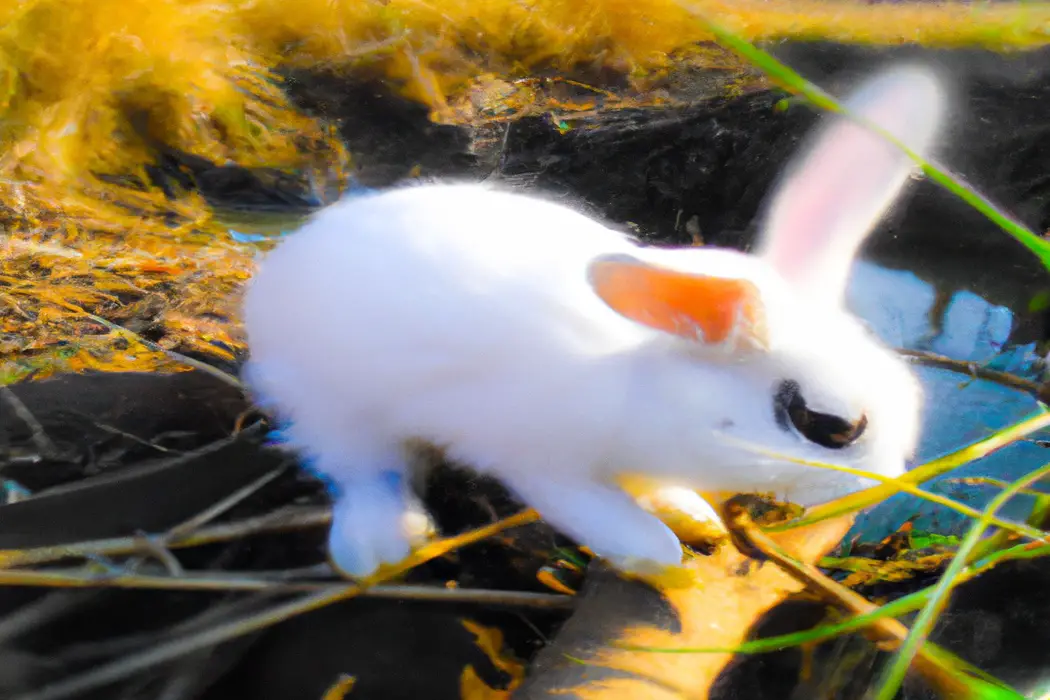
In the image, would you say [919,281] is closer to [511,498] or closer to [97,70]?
[511,498]

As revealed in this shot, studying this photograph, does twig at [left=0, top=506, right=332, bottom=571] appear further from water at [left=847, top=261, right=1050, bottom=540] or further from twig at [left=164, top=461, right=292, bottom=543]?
water at [left=847, top=261, right=1050, bottom=540]

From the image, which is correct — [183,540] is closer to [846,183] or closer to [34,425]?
[34,425]

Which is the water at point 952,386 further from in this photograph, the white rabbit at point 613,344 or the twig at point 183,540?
the twig at point 183,540

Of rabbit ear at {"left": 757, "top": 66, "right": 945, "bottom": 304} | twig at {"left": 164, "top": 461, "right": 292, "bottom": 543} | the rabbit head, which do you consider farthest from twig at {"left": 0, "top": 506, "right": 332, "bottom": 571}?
rabbit ear at {"left": 757, "top": 66, "right": 945, "bottom": 304}

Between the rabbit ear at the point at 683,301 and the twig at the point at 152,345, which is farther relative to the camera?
the twig at the point at 152,345

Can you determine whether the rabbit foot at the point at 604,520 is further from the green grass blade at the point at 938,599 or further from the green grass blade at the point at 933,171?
the green grass blade at the point at 933,171

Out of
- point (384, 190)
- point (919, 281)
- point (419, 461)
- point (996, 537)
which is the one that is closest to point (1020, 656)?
→ point (996, 537)

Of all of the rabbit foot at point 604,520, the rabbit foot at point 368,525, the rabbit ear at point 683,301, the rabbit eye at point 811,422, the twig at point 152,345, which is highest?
the rabbit ear at point 683,301

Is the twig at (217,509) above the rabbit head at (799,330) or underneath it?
underneath

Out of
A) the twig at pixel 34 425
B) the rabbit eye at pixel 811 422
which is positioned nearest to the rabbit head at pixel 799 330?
the rabbit eye at pixel 811 422
